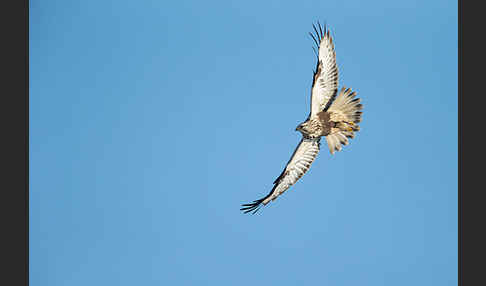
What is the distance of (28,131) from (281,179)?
3638mm

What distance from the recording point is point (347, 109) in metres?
6.69

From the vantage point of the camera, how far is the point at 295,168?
741cm

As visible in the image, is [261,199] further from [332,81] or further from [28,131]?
[28,131]

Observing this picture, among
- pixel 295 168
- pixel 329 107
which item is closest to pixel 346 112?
pixel 329 107

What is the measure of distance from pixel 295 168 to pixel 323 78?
1.52m

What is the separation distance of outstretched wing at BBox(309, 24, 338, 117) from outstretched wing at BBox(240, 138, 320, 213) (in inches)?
24.1

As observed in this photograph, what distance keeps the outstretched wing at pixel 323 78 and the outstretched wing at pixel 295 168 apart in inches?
24.1

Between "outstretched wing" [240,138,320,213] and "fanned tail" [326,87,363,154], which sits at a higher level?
"fanned tail" [326,87,363,154]

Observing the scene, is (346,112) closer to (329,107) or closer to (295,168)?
(329,107)

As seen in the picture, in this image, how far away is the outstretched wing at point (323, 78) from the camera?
6660 mm

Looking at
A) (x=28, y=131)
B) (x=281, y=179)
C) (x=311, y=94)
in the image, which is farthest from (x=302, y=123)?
(x=28, y=131)

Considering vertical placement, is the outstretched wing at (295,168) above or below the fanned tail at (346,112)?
below

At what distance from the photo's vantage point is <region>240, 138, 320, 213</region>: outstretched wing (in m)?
7.12

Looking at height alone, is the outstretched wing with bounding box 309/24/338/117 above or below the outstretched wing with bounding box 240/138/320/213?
above
